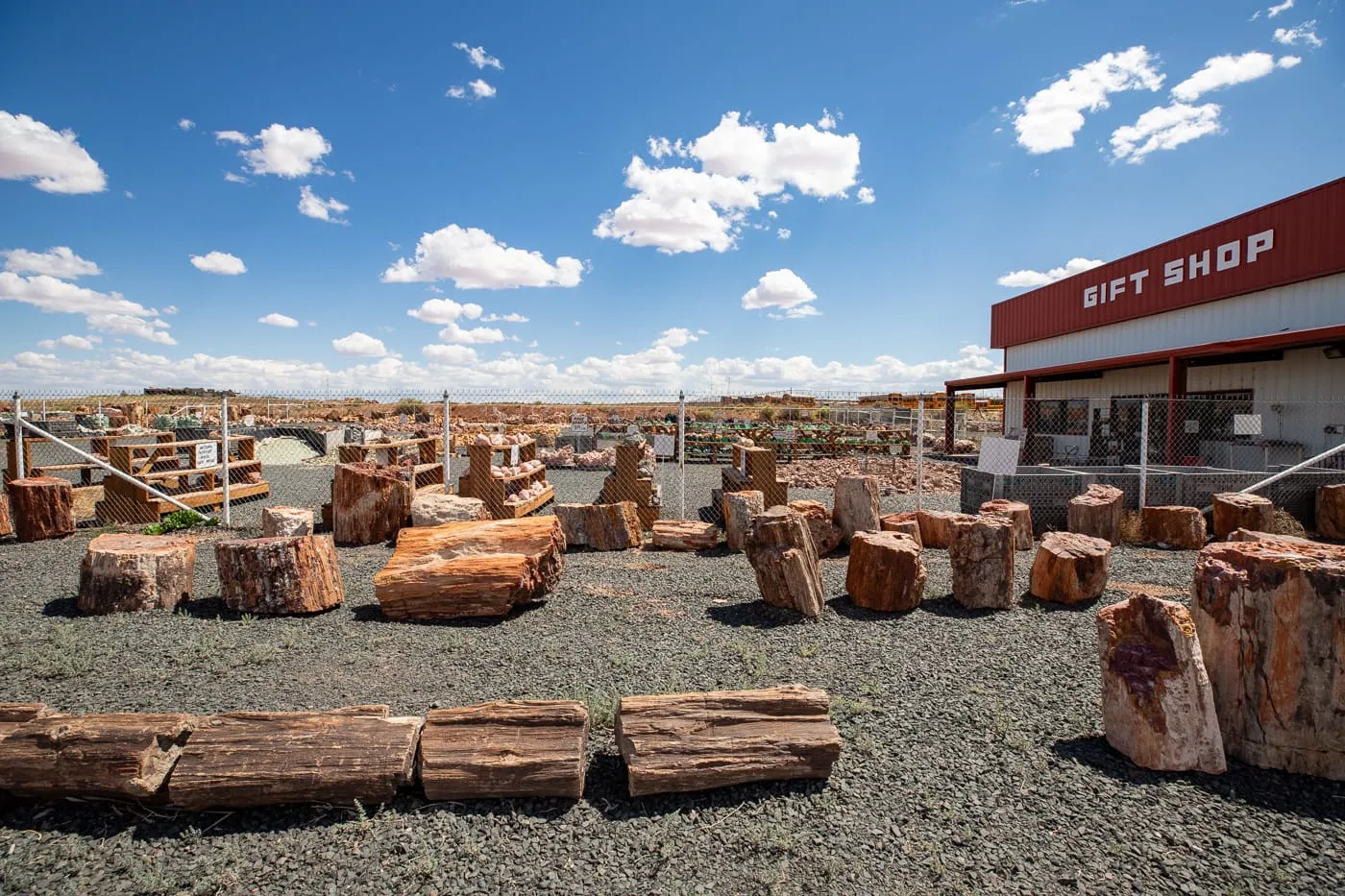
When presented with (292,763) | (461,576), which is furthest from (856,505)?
(292,763)

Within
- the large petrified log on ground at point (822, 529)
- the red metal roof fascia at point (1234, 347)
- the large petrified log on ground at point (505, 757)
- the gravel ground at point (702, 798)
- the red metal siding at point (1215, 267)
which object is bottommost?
the gravel ground at point (702, 798)

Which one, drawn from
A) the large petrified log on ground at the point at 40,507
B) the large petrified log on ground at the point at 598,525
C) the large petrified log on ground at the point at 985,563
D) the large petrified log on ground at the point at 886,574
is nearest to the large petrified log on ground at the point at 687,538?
the large petrified log on ground at the point at 598,525

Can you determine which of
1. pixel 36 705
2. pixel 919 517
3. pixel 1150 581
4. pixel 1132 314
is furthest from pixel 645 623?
pixel 1132 314

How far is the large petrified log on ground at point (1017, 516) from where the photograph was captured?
7.85 metres

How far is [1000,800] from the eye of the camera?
284 cm

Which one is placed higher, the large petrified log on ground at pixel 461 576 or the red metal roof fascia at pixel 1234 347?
the red metal roof fascia at pixel 1234 347

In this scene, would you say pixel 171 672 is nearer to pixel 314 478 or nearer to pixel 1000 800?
pixel 1000 800

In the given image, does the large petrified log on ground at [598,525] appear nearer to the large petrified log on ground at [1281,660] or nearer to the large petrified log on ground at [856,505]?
the large petrified log on ground at [856,505]

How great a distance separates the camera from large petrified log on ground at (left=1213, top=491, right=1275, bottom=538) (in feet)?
27.7

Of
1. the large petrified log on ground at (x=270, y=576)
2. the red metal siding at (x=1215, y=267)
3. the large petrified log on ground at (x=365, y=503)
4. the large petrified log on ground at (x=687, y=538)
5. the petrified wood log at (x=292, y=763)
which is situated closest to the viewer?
the petrified wood log at (x=292, y=763)

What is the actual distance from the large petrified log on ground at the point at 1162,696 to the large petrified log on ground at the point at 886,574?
2137mm

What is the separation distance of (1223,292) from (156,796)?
22287mm

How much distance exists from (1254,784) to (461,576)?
4.96 m

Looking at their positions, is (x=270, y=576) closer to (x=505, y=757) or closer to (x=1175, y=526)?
(x=505, y=757)
